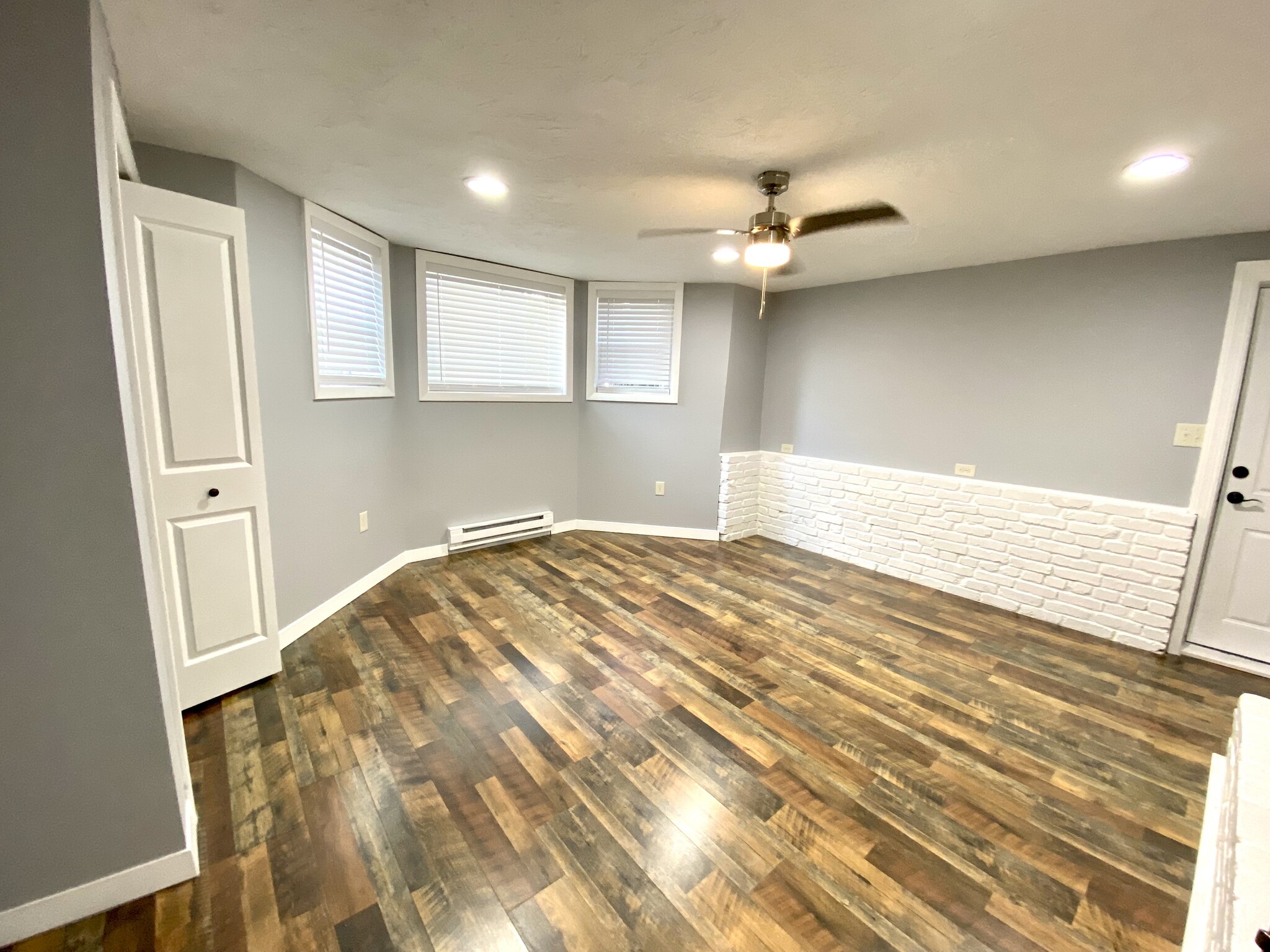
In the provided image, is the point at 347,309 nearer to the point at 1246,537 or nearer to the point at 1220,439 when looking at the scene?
the point at 1220,439

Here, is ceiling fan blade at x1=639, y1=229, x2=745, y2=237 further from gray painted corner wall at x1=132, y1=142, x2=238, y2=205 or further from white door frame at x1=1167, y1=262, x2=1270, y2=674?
white door frame at x1=1167, y1=262, x2=1270, y2=674

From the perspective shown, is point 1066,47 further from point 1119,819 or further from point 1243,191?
point 1119,819

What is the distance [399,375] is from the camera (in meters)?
3.32

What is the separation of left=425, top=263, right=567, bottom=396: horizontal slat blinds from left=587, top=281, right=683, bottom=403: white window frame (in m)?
0.22

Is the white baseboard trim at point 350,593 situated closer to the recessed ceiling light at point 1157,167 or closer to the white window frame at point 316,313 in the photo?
the white window frame at point 316,313

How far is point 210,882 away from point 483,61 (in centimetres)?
233

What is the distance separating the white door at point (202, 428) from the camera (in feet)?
5.52

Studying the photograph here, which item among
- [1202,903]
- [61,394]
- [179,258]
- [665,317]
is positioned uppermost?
[665,317]

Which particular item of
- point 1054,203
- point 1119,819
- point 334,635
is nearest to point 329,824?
point 334,635

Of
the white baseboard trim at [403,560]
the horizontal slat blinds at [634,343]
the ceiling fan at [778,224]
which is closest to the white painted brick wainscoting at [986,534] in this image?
the white baseboard trim at [403,560]

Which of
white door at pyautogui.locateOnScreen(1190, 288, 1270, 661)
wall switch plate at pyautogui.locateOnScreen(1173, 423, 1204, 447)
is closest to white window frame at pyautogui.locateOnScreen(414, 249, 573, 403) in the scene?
wall switch plate at pyautogui.locateOnScreen(1173, 423, 1204, 447)

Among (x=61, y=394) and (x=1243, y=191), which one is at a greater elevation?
(x=1243, y=191)

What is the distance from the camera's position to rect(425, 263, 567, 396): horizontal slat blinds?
3475 mm

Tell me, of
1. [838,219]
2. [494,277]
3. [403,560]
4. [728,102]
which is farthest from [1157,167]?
[403,560]
